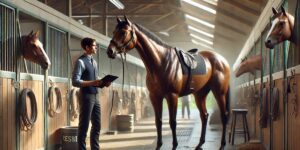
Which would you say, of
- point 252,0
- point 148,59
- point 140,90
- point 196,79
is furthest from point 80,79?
point 140,90

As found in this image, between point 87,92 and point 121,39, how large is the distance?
2.08 feet

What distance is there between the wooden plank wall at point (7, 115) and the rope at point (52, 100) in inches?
41.8

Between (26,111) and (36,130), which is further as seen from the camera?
(36,130)

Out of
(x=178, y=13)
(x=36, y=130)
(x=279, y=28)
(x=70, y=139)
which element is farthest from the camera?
(x=178, y=13)

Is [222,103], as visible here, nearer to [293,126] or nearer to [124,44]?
[293,126]

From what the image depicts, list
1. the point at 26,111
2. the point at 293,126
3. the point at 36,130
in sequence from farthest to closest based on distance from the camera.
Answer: the point at 36,130 < the point at 26,111 < the point at 293,126

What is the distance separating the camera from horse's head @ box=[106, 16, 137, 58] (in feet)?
12.9

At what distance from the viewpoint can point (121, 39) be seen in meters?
3.99

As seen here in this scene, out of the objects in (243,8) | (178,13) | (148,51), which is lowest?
(148,51)

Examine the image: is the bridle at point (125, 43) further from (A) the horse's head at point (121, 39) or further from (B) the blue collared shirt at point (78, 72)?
(B) the blue collared shirt at point (78, 72)

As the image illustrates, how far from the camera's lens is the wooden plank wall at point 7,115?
13.8ft

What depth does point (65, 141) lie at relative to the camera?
5.58 m

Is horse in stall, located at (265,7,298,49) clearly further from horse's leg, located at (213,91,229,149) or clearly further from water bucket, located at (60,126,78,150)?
water bucket, located at (60,126,78,150)

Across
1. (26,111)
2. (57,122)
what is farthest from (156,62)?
(57,122)
